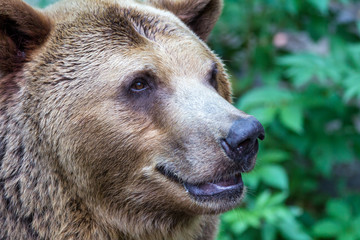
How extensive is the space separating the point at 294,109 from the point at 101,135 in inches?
109

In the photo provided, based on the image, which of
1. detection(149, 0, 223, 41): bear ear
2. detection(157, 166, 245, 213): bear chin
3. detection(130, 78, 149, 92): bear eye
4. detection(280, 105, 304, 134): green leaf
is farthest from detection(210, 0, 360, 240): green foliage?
detection(130, 78, 149, 92): bear eye

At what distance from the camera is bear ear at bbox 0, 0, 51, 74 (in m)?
3.03

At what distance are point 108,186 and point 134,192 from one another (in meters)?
0.17

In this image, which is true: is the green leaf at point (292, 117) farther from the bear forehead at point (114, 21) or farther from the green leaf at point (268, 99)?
the bear forehead at point (114, 21)

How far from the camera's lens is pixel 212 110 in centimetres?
304

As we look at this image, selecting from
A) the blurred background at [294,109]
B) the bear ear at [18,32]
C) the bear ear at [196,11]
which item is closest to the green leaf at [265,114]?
the blurred background at [294,109]

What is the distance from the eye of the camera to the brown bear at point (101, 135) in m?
3.05

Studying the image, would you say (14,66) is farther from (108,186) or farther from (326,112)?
(326,112)

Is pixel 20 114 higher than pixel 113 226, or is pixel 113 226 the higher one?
pixel 20 114

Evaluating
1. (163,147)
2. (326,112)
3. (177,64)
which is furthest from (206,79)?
(326,112)

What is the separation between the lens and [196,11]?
3.91 metres

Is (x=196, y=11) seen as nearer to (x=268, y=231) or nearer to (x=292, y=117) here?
(x=292, y=117)

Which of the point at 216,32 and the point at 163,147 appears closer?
the point at 163,147

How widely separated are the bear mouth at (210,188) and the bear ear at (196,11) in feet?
4.49
